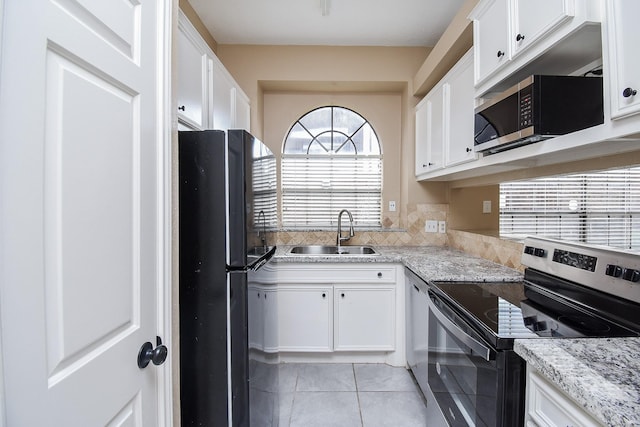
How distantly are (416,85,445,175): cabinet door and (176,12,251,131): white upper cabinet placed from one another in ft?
5.10

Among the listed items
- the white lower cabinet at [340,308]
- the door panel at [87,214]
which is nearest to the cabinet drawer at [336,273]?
the white lower cabinet at [340,308]

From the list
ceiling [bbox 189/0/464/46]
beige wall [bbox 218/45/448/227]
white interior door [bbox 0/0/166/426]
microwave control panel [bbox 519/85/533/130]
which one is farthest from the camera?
beige wall [bbox 218/45/448/227]

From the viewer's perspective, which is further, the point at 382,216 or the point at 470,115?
the point at 382,216

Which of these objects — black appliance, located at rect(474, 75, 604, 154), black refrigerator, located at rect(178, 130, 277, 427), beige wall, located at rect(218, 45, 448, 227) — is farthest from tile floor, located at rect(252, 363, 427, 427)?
black appliance, located at rect(474, 75, 604, 154)

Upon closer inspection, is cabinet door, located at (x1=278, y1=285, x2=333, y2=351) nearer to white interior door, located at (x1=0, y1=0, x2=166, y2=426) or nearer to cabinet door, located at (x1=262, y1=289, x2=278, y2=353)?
cabinet door, located at (x1=262, y1=289, x2=278, y2=353)

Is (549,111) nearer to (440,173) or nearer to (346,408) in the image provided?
(440,173)

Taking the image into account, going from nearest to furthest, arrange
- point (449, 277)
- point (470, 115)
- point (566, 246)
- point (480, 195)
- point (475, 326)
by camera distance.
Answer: point (475, 326)
point (566, 246)
point (449, 277)
point (470, 115)
point (480, 195)

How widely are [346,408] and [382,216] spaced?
176cm

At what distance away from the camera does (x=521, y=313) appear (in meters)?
1.16

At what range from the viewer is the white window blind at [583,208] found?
48.1 inches

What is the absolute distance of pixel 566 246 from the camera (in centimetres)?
134

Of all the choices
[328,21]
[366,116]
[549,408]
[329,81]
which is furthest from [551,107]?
[366,116]

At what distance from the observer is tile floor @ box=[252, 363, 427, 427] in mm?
1799

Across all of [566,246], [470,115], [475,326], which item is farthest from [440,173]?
[475,326]
